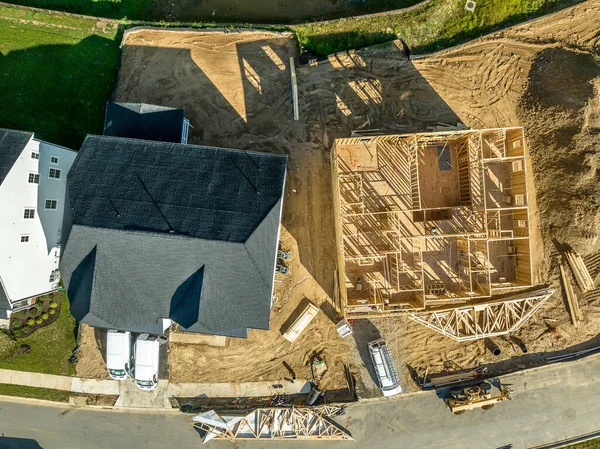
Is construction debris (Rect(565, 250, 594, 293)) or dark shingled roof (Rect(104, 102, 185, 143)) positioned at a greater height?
dark shingled roof (Rect(104, 102, 185, 143))

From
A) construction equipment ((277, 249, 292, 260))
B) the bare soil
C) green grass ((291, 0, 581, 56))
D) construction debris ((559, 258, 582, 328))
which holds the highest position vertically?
green grass ((291, 0, 581, 56))

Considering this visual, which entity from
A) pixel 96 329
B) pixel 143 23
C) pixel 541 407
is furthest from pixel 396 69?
pixel 96 329

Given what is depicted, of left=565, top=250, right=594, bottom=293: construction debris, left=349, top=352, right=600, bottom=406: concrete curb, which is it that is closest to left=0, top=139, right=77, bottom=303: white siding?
left=349, top=352, right=600, bottom=406: concrete curb

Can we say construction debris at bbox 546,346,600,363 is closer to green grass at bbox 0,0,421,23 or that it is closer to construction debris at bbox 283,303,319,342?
construction debris at bbox 283,303,319,342

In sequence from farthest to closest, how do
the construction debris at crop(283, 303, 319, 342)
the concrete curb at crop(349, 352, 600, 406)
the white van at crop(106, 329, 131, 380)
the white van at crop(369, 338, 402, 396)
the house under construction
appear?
the concrete curb at crop(349, 352, 600, 406) → the construction debris at crop(283, 303, 319, 342) → the white van at crop(106, 329, 131, 380) → the white van at crop(369, 338, 402, 396) → the house under construction

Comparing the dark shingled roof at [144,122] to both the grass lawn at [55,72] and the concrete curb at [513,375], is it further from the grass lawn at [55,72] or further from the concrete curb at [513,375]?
the concrete curb at [513,375]

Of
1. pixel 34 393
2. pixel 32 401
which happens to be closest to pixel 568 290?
pixel 34 393

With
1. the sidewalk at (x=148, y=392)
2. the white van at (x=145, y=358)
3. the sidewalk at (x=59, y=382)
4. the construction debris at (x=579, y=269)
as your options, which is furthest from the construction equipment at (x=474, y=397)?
the sidewalk at (x=59, y=382)
